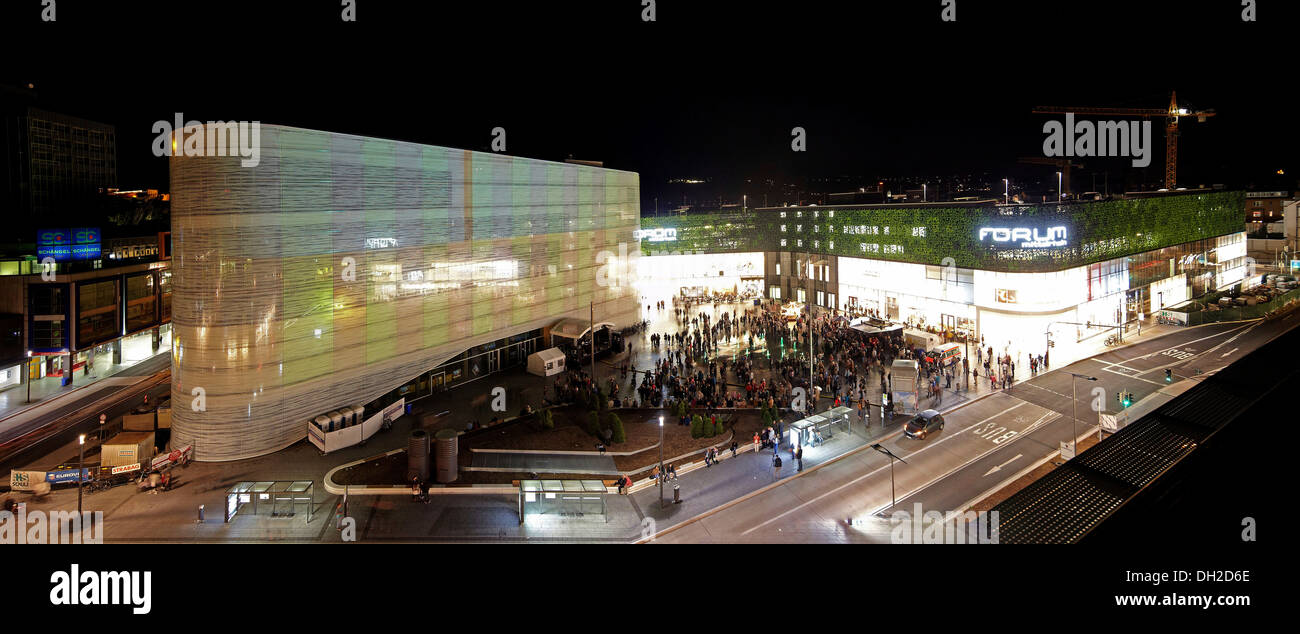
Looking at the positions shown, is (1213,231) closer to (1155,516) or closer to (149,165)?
(1155,516)

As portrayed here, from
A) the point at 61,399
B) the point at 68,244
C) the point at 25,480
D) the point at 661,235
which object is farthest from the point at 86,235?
the point at 661,235

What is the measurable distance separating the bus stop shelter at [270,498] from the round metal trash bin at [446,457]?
441 centimetres

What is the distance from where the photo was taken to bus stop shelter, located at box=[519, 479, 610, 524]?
21.5 m

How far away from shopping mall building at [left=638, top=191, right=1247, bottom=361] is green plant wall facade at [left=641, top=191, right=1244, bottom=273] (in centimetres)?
11

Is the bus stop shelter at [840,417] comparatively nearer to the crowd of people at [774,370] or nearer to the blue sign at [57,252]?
the crowd of people at [774,370]

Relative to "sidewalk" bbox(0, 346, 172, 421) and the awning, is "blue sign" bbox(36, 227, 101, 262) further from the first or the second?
the awning

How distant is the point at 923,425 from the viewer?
1113 inches

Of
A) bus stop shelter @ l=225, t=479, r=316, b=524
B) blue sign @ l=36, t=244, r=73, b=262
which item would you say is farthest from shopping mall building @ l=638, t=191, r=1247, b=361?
blue sign @ l=36, t=244, r=73, b=262

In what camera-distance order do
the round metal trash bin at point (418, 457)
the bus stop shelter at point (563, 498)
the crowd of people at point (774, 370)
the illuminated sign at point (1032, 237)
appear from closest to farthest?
the bus stop shelter at point (563, 498) → the round metal trash bin at point (418, 457) → the crowd of people at point (774, 370) → the illuminated sign at point (1032, 237)

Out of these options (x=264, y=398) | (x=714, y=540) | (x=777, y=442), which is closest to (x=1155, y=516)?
(x=714, y=540)

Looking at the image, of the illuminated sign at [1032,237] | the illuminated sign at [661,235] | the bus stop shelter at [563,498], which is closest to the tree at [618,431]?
the bus stop shelter at [563,498]

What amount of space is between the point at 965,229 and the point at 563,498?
4205 cm

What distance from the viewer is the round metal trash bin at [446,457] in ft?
77.0

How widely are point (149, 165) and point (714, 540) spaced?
80.9m
